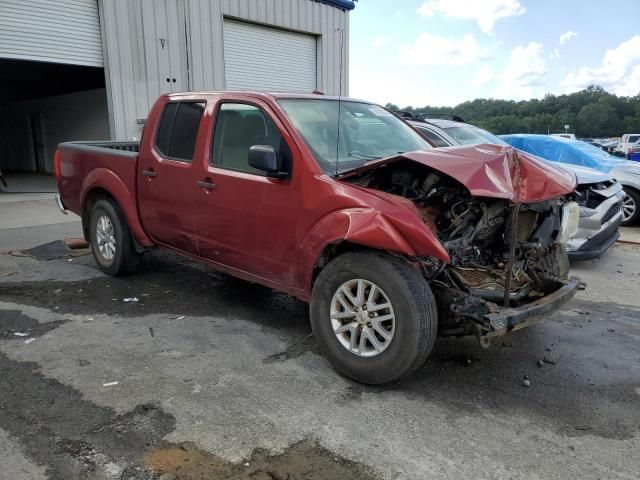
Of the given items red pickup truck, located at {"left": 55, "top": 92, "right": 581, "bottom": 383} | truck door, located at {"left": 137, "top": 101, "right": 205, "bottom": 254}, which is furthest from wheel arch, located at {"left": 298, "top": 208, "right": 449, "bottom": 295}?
truck door, located at {"left": 137, "top": 101, "right": 205, "bottom": 254}

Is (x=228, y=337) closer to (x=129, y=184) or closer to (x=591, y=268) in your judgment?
(x=129, y=184)

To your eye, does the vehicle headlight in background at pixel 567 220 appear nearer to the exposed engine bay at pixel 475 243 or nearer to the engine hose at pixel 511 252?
the exposed engine bay at pixel 475 243

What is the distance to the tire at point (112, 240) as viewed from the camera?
5.50 m

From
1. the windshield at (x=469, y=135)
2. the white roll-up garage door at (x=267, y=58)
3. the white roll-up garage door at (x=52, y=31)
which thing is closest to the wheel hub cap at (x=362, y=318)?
the windshield at (x=469, y=135)

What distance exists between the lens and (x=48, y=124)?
19875mm

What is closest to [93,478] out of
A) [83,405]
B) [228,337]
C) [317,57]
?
[83,405]

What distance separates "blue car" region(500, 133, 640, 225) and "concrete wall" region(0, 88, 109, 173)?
12174mm

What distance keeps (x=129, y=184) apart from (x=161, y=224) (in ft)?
2.10

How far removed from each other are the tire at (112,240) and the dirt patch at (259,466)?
3243 millimetres

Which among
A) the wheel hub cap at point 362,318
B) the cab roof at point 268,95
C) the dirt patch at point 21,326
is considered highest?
the cab roof at point 268,95

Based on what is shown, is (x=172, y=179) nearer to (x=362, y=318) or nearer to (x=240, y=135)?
(x=240, y=135)

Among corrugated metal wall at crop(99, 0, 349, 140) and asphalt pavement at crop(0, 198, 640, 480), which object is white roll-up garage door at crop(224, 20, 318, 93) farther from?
asphalt pavement at crop(0, 198, 640, 480)

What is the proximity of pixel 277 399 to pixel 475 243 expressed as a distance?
171 cm

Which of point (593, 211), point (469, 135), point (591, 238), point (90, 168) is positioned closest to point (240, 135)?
point (90, 168)
